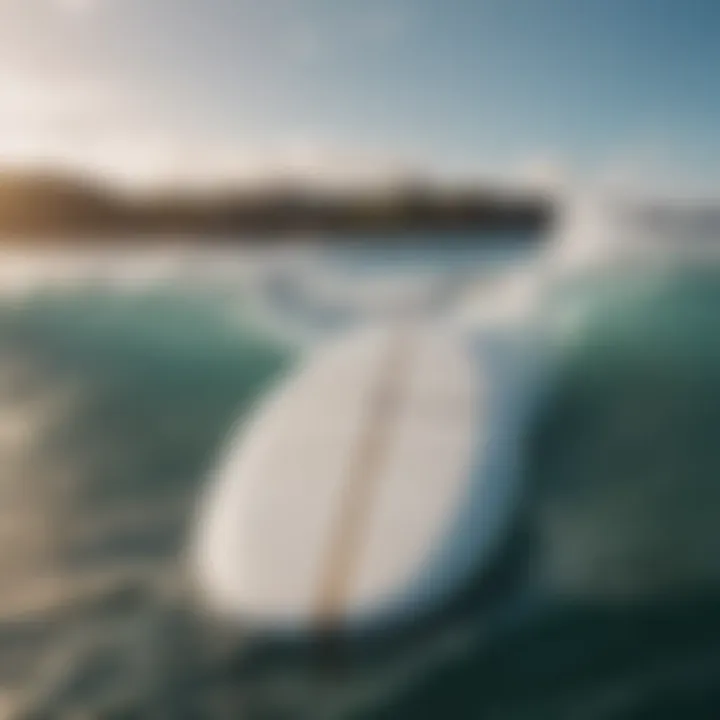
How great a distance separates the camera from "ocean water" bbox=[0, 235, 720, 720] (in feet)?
3.86

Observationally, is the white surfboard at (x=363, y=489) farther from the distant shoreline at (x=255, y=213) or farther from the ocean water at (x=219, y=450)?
the distant shoreline at (x=255, y=213)

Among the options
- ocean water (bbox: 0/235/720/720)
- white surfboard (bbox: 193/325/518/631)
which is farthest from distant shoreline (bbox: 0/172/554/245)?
white surfboard (bbox: 193/325/518/631)

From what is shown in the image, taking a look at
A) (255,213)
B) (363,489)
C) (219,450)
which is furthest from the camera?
(255,213)

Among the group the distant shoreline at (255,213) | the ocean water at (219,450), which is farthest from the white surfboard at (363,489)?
the distant shoreline at (255,213)

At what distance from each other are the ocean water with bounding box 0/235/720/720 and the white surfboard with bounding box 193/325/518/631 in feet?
0.13

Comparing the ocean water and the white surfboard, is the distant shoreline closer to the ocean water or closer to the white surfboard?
the ocean water

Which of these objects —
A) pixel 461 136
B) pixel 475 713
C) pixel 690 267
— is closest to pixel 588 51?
pixel 461 136

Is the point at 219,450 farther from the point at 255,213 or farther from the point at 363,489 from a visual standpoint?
the point at 255,213

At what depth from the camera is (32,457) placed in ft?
4.91

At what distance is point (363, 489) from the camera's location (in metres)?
1.33

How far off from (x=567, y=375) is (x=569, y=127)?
1.27ft

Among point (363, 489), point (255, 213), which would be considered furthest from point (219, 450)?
point (255, 213)

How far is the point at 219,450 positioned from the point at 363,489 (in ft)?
0.83

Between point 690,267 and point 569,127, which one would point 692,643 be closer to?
point 690,267
